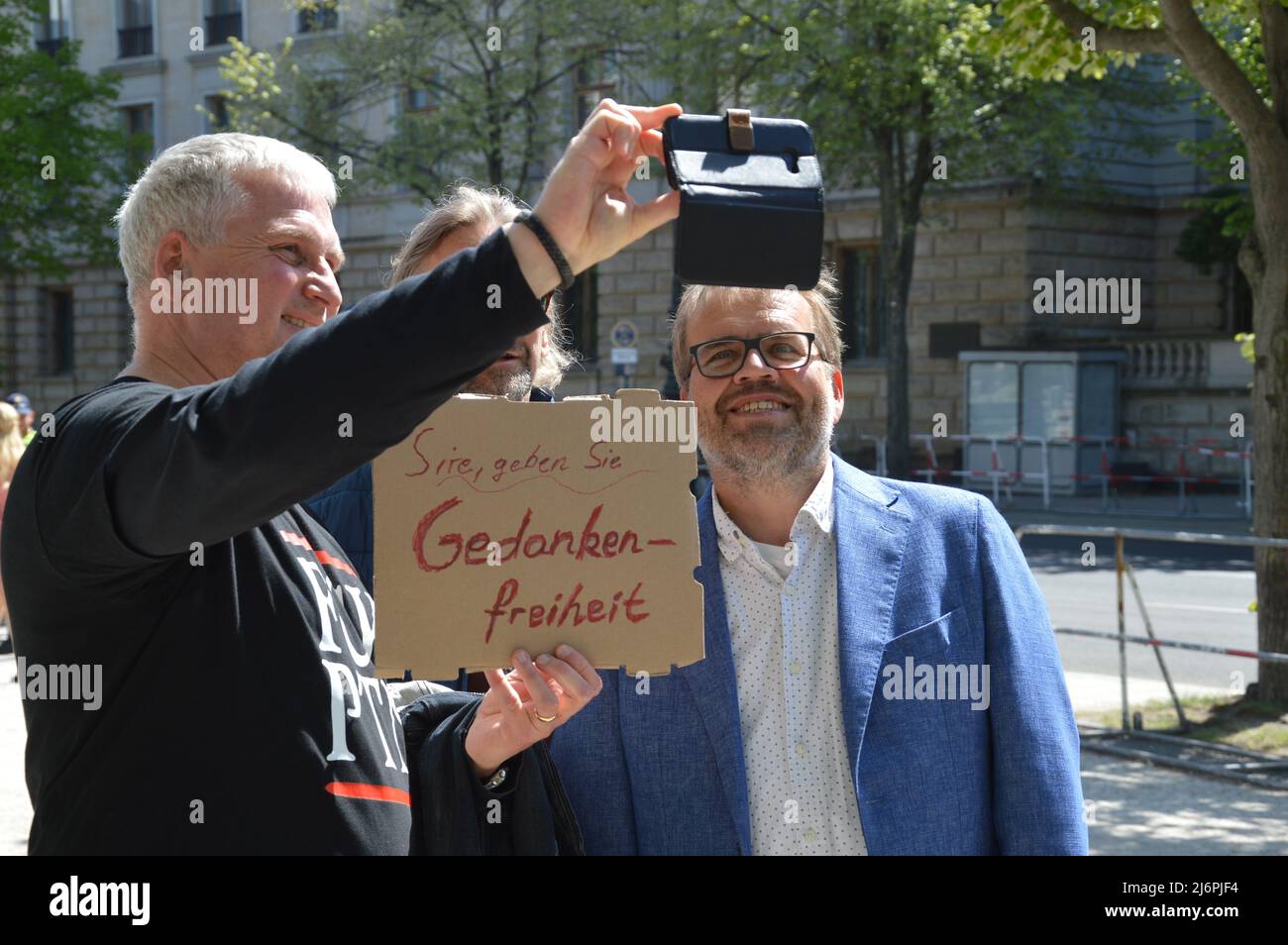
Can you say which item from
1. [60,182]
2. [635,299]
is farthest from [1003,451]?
[60,182]

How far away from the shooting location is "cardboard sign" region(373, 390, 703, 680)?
2168mm

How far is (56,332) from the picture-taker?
44.8 meters

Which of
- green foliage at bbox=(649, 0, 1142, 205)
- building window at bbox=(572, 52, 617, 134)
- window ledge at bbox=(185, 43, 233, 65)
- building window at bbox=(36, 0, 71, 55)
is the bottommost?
green foliage at bbox=(649, 0, 1142, 205)

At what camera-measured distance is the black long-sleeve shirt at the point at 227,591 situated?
161cm

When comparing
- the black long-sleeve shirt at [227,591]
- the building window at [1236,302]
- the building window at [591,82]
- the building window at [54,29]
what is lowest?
the black long-sleeve shirt at [227,591]

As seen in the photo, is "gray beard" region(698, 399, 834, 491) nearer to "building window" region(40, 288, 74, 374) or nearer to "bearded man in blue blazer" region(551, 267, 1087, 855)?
"bearded man in blue blazer" region(551, 267, 1087, 855)

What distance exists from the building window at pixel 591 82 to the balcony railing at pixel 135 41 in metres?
16.8

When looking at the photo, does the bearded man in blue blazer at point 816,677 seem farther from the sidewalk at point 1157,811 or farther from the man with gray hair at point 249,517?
the sidewalk at point 1157,811

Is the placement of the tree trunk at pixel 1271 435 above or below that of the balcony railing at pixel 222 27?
below

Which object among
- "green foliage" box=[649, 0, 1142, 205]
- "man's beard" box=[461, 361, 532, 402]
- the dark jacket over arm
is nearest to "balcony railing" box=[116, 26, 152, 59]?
"green foliage" box=[649, 0, 1142, 205]

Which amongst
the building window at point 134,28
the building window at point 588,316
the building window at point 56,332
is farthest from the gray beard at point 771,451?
the building window at point 56,332

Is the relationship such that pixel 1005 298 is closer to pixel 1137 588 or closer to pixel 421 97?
pixel 421 97

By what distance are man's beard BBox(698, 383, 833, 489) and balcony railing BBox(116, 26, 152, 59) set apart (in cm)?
4277

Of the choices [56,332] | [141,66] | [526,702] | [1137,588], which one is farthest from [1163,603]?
[56,332]
